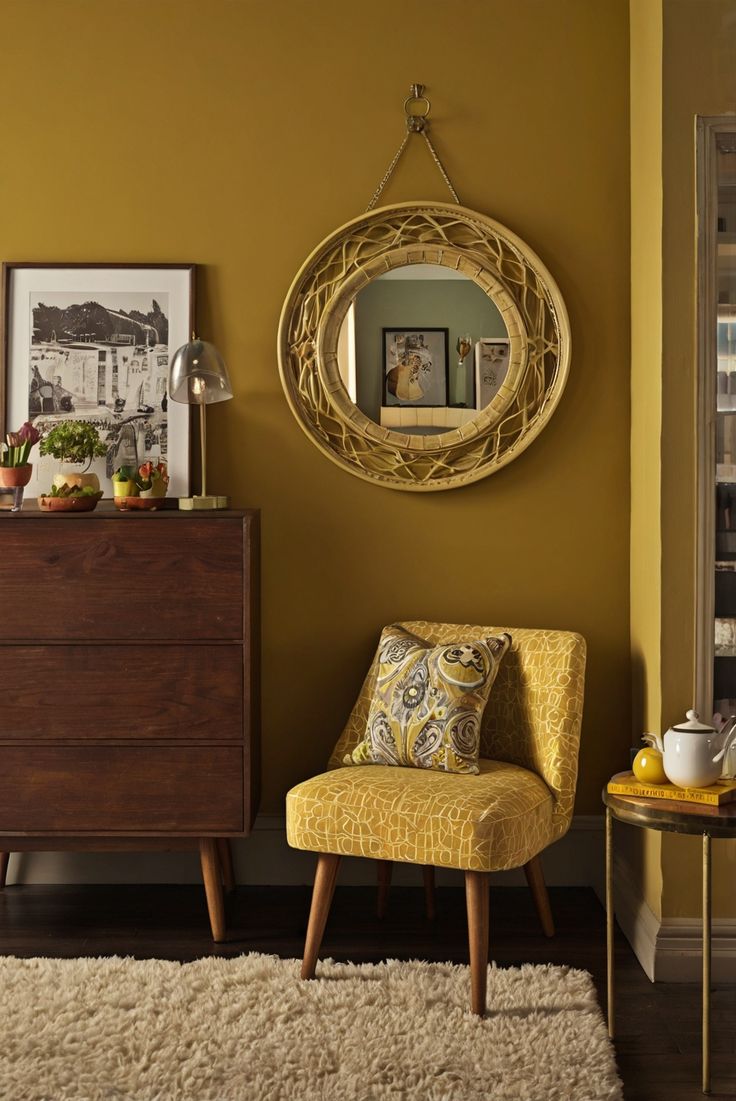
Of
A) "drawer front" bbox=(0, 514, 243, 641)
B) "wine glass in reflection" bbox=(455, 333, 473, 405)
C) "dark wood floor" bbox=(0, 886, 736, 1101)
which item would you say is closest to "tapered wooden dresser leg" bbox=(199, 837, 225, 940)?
"dark wood floor" bbox=(0, 886, 736, 1101)

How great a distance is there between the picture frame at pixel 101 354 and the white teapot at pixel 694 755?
186 cm

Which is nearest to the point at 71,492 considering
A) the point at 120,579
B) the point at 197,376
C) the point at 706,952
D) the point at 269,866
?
the point at 120,579

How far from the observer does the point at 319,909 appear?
2807 mm

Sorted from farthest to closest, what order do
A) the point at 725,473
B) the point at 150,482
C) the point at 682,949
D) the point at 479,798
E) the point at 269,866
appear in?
the point at 269,866 < the point at 150,482 < the point at 725,473 < the point at 682,949 < the point at 479,798

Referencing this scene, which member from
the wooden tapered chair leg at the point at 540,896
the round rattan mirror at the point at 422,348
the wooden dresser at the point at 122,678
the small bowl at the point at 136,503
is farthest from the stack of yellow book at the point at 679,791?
the small bowl at the point at 136,503

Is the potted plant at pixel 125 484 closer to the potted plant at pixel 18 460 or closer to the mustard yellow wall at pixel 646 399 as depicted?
the potted plant at pixel 18 460

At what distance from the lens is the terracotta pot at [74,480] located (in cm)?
321

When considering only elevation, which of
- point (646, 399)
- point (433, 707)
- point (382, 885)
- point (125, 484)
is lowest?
point (382, 885)

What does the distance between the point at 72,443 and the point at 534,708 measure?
1629 millimetres

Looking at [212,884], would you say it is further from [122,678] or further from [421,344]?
[421,344]

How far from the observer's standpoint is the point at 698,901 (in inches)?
115

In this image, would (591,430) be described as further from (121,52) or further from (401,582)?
(121,52)

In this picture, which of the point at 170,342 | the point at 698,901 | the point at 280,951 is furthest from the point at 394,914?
the point at 170,342

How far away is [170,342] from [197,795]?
1.49 metres
